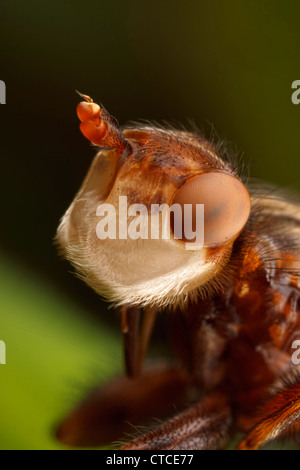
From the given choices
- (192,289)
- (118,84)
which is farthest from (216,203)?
(118,84)

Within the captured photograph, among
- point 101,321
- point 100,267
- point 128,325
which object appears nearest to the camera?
point 100,267

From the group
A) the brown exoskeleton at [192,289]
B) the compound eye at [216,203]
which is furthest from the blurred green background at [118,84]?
the compound eye at [216,203]

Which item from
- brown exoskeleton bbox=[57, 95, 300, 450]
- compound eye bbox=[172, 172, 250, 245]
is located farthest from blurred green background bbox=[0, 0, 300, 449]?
compound eye bbox=[172, 172, 250, 245]

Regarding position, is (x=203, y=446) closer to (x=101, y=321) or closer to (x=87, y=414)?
(x=87, y=414)

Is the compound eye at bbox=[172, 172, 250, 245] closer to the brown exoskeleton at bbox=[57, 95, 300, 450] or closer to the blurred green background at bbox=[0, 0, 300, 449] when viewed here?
the brown exoskeleton at bbox=[57, 95, 300, 450]

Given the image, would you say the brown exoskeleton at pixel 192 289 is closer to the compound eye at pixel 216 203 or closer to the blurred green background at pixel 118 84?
the compound eye at pixel 216 203

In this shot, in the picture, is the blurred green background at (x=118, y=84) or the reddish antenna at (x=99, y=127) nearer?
the reddish antenna at (x=99, y=127)

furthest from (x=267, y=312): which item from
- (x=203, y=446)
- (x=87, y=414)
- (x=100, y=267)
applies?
(x=87, y=414)
